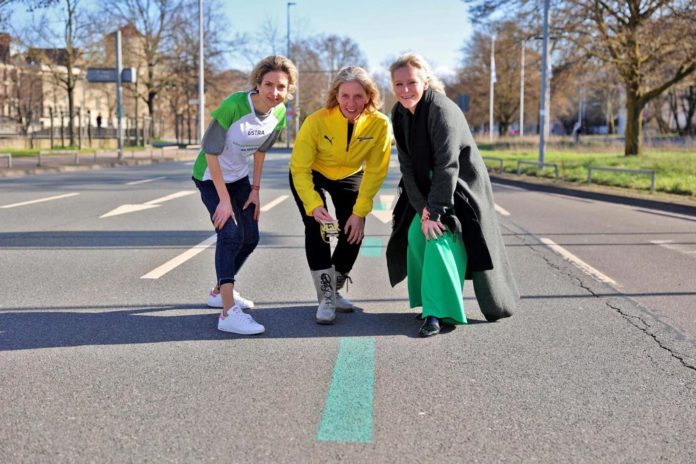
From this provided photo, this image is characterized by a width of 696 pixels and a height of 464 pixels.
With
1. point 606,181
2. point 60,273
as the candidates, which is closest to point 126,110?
point 606,181

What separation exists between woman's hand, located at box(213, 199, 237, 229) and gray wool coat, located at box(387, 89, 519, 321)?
1163 mm

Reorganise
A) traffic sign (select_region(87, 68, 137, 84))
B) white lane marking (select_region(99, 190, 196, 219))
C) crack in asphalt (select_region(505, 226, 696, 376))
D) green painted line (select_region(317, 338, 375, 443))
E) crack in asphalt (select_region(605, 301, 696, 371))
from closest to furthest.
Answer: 1. green painted line (select_region(317, 338, 375, 443))
2. crack in asphalt (select_region(605, 301, 696, 371))
3. crack in asphalt (select_region(505, 226, 696, 376))
4. white lane marking (select_region(99, 190, 196, 219))
5. traffic sign (select_region(87, 68, 137, 84))

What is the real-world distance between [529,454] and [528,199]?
45.3 feet

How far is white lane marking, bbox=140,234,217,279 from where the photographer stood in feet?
22.0

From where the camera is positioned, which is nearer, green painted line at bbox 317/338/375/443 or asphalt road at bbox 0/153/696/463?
asphalt road at bbox 0/153/696/463

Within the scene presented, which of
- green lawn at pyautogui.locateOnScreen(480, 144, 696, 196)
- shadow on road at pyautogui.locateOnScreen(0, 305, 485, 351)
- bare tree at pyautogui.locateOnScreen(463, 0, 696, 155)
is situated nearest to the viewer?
shadow on road at pyautogui.locateOnScreen(0, 305, 485, 351)

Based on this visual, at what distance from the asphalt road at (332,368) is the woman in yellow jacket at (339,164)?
0.47 meters

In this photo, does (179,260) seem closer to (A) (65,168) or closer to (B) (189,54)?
(A) (65,168)

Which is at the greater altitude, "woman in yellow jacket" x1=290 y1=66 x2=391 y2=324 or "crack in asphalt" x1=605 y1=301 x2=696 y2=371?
"woman in yellow jacket" x1=290 y1=66 x2=391 y2=324

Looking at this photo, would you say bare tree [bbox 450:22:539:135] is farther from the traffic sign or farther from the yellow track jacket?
the yellow track jacket

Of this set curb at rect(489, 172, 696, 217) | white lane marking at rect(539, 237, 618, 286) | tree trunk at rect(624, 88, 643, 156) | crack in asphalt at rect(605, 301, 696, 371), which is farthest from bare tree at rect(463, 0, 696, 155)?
crack in asphalt at rect(605, 301, 696, 371)

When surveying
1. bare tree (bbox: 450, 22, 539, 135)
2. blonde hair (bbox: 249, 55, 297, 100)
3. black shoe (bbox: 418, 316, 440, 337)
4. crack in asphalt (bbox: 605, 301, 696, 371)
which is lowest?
crack in asphalt (bbox: 605, 301, 696, 371)

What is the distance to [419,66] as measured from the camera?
4.54 meters

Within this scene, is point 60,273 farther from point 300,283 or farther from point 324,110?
point 324,110
